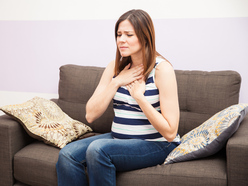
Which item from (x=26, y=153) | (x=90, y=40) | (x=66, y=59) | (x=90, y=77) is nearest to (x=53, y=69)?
(x=66, y=59)

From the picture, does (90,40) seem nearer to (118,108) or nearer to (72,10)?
(72,10)

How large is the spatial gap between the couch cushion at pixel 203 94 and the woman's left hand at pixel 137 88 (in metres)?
0.49

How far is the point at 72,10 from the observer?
2697 mm

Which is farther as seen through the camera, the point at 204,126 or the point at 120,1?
the point at 120,1

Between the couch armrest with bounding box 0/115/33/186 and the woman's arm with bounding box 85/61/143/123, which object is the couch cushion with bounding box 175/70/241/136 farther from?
the couch armrest with bounding box 0/115/33/186

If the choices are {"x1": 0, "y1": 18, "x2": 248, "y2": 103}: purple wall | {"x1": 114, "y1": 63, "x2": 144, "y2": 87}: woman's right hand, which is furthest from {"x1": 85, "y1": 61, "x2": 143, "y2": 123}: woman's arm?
{"x1": 0, "y1": 18, "x2": 248, "y2": 103}: purple wall

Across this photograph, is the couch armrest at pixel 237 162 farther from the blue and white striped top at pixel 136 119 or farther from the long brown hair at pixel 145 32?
the long brown hair at pixel 145 32

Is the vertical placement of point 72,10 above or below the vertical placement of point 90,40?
above

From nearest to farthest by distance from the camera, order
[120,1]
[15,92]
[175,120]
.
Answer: [175,120] < [120,1] < [15,92]

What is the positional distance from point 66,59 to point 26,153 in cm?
108

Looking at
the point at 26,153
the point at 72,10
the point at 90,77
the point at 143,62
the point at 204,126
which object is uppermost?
the point at 72,10

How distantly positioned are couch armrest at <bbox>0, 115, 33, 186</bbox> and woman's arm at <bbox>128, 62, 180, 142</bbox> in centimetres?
83

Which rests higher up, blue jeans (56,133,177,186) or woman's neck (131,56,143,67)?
woman's neck (131,56,143,67)

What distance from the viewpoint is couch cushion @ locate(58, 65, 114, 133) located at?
2.28 m
